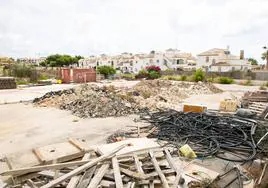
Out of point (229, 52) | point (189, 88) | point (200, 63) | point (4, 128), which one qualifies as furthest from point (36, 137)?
point (229, 52)

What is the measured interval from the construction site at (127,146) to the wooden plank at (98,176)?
0.05 ft

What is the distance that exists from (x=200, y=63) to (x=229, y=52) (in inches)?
331

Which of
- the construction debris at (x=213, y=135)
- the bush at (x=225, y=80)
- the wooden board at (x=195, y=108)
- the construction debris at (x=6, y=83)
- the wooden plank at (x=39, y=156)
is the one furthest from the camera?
the bush at (x=225, y=80)

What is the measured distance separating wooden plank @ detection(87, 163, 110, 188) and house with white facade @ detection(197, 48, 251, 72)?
43.1m

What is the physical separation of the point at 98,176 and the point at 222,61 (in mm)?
46959

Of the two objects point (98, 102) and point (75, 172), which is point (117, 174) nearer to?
point (75, 172)

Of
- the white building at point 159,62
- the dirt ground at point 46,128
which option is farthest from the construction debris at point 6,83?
the white building at point 159,62

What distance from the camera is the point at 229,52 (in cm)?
5091

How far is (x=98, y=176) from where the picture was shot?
322 centimetres

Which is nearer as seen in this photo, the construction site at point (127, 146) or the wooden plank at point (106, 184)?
the wooden plank at point (106, 184)

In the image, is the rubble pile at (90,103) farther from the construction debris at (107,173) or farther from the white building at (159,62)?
the white building at (159,62)

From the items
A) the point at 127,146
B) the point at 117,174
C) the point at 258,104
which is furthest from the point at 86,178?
the point at 258,104

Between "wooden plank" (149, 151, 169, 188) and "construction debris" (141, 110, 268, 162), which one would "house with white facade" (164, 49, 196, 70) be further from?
"wooden plank" (149, 151, 169, 188)

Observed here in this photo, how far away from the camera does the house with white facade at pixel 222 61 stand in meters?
42.2
